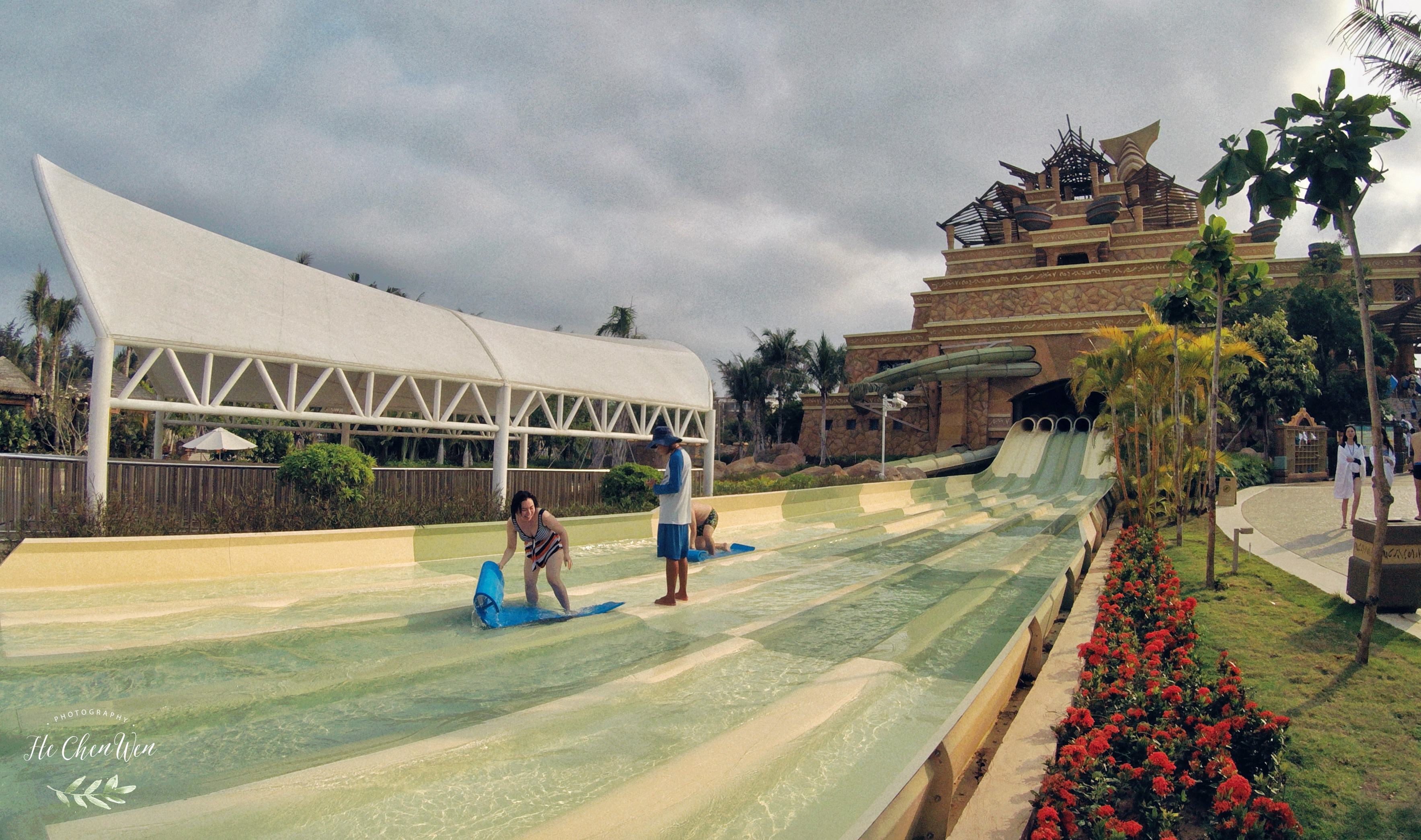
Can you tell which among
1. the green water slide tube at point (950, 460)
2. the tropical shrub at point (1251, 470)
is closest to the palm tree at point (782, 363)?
the green water slide tube at point (950, 460)

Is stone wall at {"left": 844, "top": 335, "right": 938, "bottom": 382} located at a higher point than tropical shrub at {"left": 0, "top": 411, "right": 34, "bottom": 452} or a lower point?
higher

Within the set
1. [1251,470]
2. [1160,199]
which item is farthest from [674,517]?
[1160,199]

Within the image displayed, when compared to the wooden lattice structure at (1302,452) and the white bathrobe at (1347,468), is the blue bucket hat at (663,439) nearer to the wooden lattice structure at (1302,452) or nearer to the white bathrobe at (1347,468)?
the white bathrobe at (1347,468)

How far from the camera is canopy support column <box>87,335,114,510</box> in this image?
809 centimetres

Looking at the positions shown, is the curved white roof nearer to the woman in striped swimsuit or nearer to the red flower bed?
the woman in striped swimsuit

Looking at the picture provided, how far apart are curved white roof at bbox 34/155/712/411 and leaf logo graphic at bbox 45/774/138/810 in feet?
23.3

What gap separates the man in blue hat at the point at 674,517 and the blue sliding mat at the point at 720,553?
2.34 metres

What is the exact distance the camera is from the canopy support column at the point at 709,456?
55.9 ft

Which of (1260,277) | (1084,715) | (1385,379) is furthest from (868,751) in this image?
(1385,379)

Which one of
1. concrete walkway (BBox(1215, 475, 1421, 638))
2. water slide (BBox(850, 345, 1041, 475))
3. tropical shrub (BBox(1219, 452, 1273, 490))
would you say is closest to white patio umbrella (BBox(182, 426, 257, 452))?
concrete walkway (BBox(1215, 475, 1421, 638))

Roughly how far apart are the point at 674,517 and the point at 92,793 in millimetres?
4256

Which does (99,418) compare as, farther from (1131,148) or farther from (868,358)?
(1131,148)

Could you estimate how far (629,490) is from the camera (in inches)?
534

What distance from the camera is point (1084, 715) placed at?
11.6 ft
